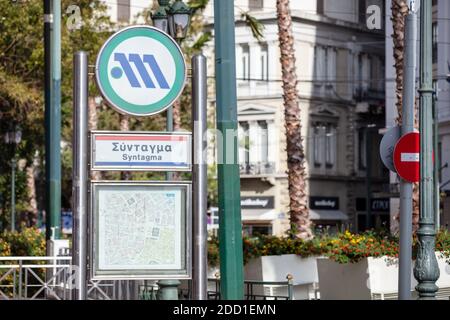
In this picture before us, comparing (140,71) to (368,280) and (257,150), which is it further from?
(257,150)

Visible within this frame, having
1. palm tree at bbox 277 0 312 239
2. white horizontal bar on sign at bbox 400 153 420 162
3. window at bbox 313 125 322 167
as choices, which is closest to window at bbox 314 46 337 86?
window at bbox 313 125 322 167

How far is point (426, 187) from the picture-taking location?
53.2ft

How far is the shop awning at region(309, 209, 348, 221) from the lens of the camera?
61.8m

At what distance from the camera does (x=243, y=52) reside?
208ft

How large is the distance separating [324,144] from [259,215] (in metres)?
5.29

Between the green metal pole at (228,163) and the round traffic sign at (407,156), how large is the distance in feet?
11.7

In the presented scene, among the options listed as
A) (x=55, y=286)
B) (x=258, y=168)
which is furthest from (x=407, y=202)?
(x=258, y=168)

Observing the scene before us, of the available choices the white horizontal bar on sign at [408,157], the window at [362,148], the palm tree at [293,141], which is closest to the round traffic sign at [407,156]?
the white horizontal bar on sign at [408,157]

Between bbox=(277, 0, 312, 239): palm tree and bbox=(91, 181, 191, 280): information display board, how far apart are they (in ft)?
46.4

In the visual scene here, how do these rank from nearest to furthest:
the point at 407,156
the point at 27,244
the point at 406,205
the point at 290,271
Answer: the point at 406,205
the point at 407,156
the point at 290,271
the point at 27,244

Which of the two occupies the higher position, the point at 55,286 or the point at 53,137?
the point at 53,137

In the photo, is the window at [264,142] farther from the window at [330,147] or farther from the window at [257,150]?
the window at [330,147]

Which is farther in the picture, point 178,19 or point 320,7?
point 320,7

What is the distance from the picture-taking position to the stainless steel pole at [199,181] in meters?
12.2
